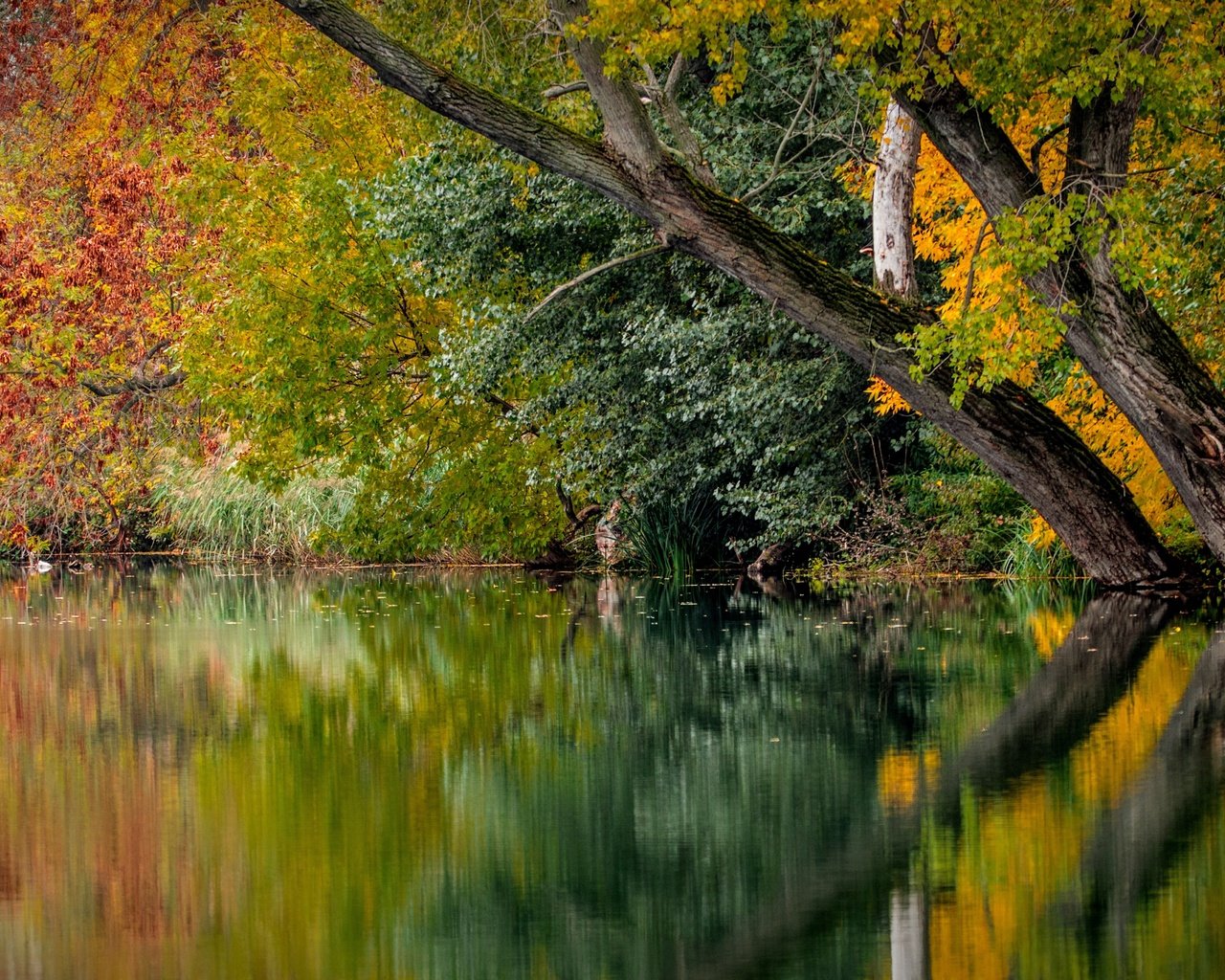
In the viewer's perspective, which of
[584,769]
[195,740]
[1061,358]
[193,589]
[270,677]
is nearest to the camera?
[584,769]

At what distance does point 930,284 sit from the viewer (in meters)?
21.4

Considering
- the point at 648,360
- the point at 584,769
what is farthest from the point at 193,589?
the point at 584,769

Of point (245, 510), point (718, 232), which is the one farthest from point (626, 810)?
point (245, 510)

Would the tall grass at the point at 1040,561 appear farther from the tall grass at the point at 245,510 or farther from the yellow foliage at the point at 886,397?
the tall grass at the point at 245,510

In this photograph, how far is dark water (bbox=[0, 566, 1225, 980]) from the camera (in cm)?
466

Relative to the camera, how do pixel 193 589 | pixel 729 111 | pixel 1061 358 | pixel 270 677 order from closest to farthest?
pixel 270 677
pixel 1061 358
pixel 729 111
pixel 193 589

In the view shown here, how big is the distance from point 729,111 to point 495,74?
2979 millimetres

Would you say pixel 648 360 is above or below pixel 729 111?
below

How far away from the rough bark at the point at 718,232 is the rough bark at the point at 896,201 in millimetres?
424

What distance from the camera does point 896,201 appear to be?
16.2 m

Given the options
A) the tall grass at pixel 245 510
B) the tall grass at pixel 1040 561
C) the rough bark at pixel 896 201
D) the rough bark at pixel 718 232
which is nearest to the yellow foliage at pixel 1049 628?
the rough bark at pixel 718 232

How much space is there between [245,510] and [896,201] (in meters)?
19.9

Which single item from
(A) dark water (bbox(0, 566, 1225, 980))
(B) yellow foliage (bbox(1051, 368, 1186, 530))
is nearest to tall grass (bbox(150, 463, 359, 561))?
(B) yellow foliage (bbox(1051, 368, 1186, 530))

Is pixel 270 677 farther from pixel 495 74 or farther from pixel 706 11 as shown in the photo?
pixel 495 74
